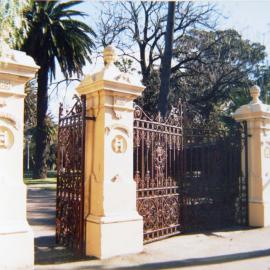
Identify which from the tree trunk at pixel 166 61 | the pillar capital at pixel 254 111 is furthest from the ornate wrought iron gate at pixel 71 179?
the tree trunk at pixel 166 61

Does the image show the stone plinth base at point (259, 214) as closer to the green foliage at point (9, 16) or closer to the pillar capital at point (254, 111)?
the pillar capital at point (254, 111)

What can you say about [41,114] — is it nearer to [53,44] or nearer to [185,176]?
[53,44]

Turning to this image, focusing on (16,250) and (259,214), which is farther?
(259,214)

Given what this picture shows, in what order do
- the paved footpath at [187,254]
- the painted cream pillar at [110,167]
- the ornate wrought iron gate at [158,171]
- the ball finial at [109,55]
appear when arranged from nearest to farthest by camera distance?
1. the paved footpath at [187,254]
2. the painted cream pillar at [110,167]
3. the ball finial at [109,55]
4. the ornate wrought iron gate at [158,171]

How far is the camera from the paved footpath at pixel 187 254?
6445mm

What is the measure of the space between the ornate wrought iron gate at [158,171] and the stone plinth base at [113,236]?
2.30 ft

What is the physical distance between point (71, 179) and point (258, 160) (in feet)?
16.1

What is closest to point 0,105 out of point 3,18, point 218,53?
point 3,18

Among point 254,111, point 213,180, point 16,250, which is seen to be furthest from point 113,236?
point 254,111

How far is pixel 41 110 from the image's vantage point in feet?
79.2

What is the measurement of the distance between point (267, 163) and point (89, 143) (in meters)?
5.17

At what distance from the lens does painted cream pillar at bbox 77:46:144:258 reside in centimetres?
684

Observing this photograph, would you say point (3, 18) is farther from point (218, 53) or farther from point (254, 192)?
point (218, 53)

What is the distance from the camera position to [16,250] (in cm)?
583
